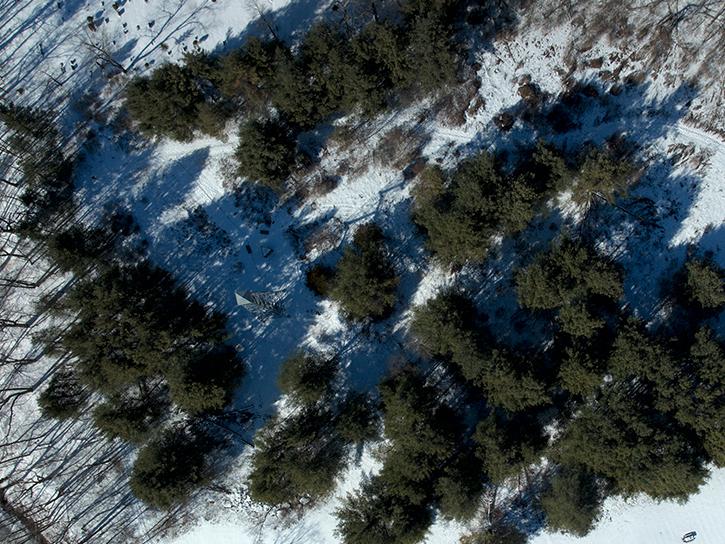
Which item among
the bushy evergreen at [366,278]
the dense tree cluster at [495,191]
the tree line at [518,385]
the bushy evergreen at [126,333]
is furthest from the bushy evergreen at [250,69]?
the bushy evergreen at [126,333]

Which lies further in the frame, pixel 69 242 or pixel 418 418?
pixel 69 242

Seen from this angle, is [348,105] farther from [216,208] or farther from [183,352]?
[183,352]

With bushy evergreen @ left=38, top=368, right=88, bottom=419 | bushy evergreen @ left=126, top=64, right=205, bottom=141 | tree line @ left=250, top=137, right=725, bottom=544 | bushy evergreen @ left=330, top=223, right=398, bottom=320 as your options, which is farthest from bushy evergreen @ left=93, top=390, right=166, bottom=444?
bushy evergreen @ left=126, top=64, right=205, bottom=141

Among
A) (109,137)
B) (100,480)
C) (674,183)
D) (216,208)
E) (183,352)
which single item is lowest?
(674,183)

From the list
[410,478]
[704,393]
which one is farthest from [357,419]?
[704,393]

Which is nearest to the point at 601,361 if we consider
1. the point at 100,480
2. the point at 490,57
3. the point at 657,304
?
the point at 657,304

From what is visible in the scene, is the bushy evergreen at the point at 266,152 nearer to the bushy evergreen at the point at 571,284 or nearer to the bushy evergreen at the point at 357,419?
the bushy evergreen at the point at 357,419

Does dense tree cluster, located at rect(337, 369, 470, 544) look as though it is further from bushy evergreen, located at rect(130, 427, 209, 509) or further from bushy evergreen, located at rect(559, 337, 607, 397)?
bushy evergreen, located at rect(130, 427, 209, 509)
